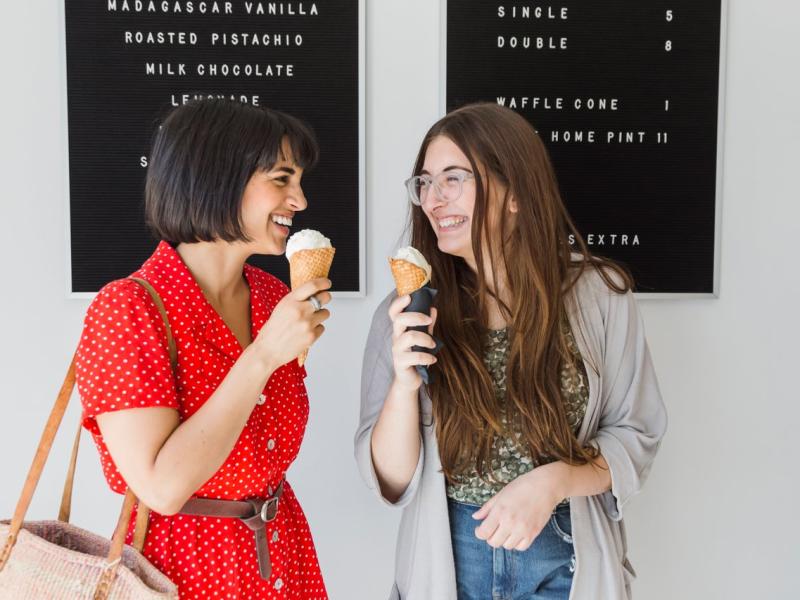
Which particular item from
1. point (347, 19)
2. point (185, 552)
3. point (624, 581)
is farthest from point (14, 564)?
point (347, 19)

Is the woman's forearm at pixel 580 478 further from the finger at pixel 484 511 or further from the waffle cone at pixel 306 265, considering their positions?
the waffle cone at pixel 306 265

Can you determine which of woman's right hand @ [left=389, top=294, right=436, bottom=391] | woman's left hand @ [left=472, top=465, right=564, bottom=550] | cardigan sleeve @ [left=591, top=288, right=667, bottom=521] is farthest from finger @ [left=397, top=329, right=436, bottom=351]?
cardigan sleeve @ [left=591, top=288, right=667, bottom=521]

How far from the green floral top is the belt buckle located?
14.9 inches

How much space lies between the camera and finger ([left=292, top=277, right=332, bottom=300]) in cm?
113

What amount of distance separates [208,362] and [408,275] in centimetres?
41

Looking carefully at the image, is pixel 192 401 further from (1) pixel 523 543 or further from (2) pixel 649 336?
(2) pixel 649 336

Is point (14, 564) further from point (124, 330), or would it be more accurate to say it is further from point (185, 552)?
point (124, 330)

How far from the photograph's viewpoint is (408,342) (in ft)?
3.84

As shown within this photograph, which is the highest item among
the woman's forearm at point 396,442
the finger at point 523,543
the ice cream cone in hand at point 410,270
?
the ice cream cone in hand at point 410,270

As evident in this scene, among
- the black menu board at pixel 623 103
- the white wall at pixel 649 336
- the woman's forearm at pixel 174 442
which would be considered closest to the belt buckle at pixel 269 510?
the woman's forearm at pixel 174 442

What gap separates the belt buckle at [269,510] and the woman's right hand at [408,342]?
1.07 feet

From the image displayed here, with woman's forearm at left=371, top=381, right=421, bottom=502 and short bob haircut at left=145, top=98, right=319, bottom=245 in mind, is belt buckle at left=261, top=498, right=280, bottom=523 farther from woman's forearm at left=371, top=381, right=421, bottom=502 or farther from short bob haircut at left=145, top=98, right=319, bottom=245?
short bob haircut at left=145, top=98, right=319, bottom=245

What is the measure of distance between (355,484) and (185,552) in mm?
909

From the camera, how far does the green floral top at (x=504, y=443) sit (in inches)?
52.6
